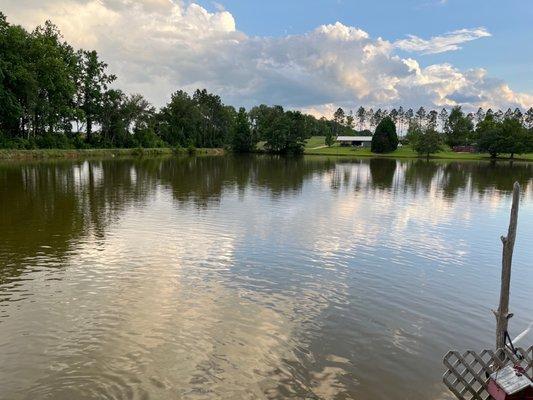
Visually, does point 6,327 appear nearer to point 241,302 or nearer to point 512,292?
point 241,302

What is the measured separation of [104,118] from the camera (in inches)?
4252

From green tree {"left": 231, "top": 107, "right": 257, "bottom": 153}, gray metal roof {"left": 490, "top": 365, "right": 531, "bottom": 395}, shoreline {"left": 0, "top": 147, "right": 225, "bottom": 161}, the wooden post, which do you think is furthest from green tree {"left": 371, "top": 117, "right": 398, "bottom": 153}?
gray metal roof {"left": 490, "top": 365, "right": 531, "bottom": 395}

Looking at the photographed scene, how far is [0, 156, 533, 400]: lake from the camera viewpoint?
30.5 feet

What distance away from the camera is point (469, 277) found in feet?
56.6

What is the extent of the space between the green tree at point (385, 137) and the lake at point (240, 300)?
11729 cm

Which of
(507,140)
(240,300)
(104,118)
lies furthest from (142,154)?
(507,140)

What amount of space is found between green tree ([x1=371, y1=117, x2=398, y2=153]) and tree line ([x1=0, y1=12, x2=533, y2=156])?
7.56 m

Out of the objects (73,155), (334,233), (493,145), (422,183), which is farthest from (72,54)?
(493,145)

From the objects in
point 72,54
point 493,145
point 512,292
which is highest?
point 72,54

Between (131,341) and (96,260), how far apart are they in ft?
24.7

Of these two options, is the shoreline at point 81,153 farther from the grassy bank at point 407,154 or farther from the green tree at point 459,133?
the green tree at point 459,133

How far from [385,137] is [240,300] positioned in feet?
449

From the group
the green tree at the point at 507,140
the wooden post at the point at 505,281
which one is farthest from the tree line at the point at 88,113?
the wooden post at the point at 505,281

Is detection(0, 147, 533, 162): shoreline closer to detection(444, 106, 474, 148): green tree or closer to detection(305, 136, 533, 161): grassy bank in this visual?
detection(305, 136, 533, 161): grassy bank
